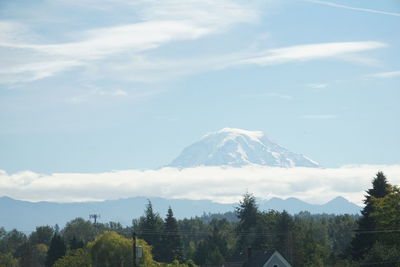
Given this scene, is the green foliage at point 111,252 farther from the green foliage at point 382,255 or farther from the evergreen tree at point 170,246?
the evergreen tree at point 170,246

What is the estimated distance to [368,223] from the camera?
10438 centimetres

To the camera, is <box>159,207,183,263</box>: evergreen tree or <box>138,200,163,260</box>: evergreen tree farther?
<box>138,200,163,260</box>: evergreen tree

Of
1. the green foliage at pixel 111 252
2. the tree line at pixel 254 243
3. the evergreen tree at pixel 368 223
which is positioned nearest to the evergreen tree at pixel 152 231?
the tree line at pixel 254 243

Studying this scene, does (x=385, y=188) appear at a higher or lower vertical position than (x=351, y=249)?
higher

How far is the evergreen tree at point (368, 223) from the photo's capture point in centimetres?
10238

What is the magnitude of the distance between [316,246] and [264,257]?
27453 millimetres

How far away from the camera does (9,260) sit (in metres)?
189

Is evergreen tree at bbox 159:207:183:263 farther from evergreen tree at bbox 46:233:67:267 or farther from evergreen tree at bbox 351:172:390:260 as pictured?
evergreen tree at bbox 351:172:390:260

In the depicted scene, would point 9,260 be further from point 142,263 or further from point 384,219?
point 384,219

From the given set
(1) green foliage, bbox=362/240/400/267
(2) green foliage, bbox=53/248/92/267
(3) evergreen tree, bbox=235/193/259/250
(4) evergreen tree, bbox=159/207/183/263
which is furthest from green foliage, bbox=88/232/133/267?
(3) evergreen tree, bbox=235/193/259/250

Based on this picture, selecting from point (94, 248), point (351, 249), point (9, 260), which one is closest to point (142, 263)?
point (94, 248)

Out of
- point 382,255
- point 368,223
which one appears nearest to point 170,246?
point 368,223

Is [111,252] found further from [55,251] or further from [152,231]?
[152,231]

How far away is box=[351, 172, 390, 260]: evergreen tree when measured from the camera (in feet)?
336
